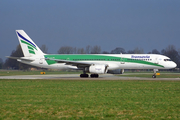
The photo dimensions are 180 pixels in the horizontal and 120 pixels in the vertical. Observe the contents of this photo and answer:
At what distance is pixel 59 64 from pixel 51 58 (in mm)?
1586

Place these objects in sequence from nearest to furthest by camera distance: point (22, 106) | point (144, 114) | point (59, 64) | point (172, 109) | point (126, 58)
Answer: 1. point (144, 114)
2. point (172, 109)
3. point (22, 106)
4. point (126, 58)
5. point (59, 64)

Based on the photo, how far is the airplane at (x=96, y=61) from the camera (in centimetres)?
3597

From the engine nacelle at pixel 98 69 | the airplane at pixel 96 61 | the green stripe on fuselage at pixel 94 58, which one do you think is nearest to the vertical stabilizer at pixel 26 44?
the airplane at pixel 96 61

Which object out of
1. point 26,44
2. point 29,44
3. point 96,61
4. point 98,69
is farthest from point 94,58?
point 26,44

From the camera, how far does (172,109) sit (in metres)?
10.4

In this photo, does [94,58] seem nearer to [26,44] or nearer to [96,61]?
[96,61]

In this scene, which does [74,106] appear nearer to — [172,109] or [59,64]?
[172,109]

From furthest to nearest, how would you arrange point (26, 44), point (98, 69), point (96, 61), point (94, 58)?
point (26, 44) → point (94, 58) → point (96, 61) → point (98, 69)

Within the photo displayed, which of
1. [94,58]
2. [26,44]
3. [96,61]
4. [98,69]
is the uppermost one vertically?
[26,44]

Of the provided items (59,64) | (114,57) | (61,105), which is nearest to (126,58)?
(114,57)

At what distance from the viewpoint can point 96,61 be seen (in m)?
37.5

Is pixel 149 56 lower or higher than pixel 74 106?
higher

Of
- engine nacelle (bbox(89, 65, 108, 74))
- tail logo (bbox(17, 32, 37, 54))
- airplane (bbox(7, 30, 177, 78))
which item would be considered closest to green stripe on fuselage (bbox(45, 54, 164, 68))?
airplane (bbox(7, 30, 177, 78))

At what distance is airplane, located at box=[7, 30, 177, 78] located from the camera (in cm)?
3597
